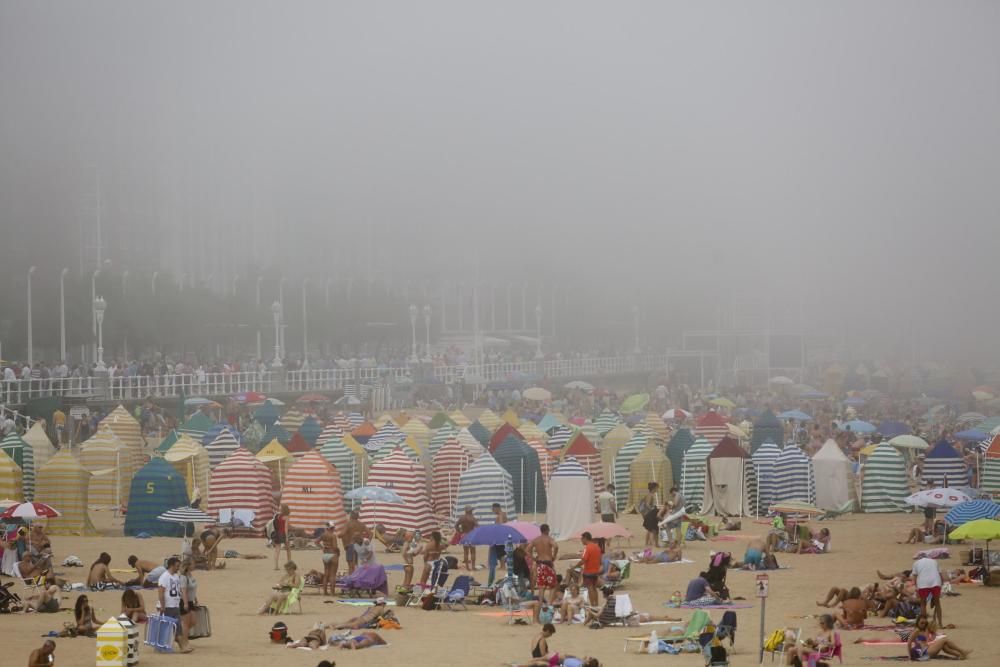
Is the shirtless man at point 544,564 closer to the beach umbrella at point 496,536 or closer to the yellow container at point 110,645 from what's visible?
the beach umbrella at point 496,536

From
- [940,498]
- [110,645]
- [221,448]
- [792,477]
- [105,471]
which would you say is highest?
[221,448]

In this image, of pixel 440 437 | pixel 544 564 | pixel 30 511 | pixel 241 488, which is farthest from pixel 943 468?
pixel 30 511

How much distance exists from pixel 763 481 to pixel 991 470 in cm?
470

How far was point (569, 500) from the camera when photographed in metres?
26.5

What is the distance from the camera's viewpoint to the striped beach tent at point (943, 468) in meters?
30.5

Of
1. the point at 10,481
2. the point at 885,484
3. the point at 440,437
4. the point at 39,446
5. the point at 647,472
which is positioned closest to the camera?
the point at 10,481

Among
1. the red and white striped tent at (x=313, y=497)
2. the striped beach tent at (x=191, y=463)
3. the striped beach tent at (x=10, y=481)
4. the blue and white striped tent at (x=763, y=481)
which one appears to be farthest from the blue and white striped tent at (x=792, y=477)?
the striped beach tent at (x=10, y=481)

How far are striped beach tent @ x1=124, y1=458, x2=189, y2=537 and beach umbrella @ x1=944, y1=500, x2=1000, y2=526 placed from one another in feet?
39.6

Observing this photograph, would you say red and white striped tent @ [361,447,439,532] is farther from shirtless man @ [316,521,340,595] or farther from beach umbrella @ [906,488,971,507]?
beach umbrella @ [906,488,971,507]

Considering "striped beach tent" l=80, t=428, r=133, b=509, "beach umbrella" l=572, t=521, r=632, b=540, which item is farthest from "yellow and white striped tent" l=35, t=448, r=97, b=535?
"beach umbrella" l=572, t=521, r=632, b=540

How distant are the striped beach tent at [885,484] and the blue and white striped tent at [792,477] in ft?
4.45

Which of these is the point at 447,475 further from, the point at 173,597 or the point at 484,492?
the point at 173,597

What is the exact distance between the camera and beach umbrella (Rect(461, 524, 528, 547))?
20453mm

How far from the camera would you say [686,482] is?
30078 millimetres
